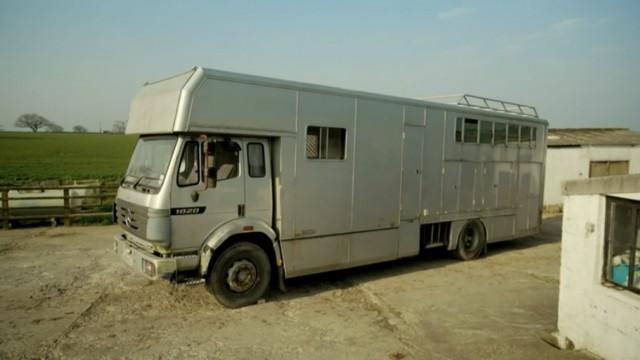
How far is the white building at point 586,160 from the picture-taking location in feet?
63.0

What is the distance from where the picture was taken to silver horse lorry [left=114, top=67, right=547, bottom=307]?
19.5ft

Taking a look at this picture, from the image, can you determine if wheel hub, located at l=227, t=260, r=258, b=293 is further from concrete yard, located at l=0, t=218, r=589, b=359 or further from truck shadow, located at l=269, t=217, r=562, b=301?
truck shadow, located at l=269, t=217, r=562, b=301

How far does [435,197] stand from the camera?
8961 millimetres

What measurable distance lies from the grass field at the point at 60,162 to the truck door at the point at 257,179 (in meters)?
22.0

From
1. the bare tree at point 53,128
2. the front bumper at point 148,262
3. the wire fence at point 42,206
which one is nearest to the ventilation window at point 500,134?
the front bumper at point 148,262

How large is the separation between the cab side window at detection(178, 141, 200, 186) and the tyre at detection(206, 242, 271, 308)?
1.18 m

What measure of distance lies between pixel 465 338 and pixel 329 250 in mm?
2579

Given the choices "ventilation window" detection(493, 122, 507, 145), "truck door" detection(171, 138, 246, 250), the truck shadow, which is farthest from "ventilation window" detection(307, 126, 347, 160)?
"ventilation window" detection(493, 122, 507, 145)

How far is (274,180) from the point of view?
6734 millimetres

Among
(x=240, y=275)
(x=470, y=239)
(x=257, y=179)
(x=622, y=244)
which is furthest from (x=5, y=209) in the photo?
(x=622, y=244)

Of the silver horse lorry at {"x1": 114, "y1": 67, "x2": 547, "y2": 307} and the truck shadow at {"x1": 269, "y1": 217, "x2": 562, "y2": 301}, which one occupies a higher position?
the silver horse lorry at {"x1": 114, "y1": 67, "x2": 547, "y2": 307}

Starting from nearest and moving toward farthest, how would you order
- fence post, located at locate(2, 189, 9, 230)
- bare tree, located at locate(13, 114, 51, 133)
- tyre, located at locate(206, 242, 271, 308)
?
tyre, located at locate(206, 242, 271, 308), fence post, located at locate(2, 189, 9, 230), bare tree, located at locate(13, 114, 51, 133)

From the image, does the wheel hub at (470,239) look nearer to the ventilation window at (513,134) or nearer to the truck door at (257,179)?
the ventilation window at (513,134)

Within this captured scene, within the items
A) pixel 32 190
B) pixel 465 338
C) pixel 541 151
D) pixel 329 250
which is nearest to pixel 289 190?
pixel 329 250
